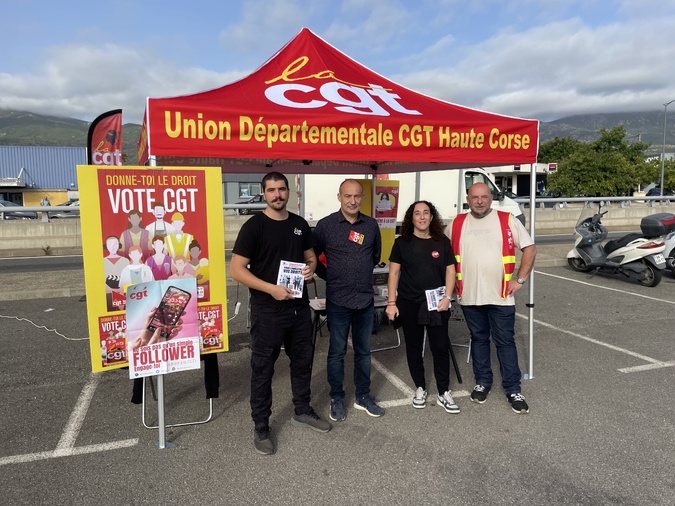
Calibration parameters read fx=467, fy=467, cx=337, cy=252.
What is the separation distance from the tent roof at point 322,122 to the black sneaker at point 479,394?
6.47ft

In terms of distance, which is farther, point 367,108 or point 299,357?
point 367,108

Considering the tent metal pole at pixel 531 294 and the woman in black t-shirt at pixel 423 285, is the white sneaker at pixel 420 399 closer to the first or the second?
the woman in black t-shirt at pixel 423 285

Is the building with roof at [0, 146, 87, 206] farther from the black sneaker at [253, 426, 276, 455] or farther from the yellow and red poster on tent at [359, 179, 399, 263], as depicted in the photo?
the black sneaker at [253, 426, 276, 455]

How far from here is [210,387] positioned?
3.62 metres

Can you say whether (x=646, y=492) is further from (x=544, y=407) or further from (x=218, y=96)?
(x=218, y=96)

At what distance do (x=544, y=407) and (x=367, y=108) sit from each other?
9.48 feet

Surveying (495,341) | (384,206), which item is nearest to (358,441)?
(495,341)

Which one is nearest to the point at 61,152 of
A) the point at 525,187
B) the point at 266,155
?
the point at 525,187

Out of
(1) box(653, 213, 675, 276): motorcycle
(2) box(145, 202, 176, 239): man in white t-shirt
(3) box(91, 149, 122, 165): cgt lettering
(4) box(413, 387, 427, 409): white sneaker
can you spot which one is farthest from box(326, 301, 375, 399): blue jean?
(1) box(653, 213, 675, 276): motorcycle

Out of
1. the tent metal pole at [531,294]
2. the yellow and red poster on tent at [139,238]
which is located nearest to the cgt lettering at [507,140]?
the tent metal pole at [531,294]

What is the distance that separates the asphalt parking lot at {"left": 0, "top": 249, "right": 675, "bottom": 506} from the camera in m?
2.77

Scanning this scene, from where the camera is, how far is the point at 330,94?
4035 mm

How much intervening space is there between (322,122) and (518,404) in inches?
108

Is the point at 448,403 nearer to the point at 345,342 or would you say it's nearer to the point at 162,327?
the point at 345,342
